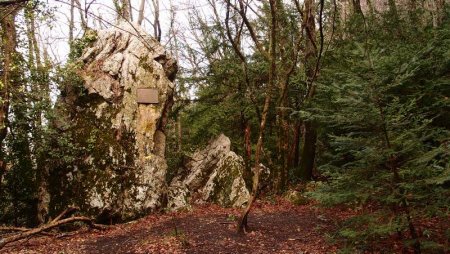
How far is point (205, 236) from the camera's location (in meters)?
7.17

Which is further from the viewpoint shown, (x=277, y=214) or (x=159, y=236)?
(x=277, y=214)

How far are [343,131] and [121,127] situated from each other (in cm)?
608

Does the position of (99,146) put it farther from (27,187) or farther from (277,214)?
(277,214)

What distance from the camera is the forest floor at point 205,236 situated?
21.2 feet

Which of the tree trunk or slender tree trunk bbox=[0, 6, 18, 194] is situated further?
the tree trunk

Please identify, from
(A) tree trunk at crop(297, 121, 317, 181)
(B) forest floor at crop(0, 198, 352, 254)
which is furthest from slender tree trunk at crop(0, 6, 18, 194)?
(A) tree trunk at crop(297, 121, 317, 181)

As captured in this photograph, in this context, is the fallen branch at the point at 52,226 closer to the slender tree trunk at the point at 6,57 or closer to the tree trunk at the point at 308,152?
the slender tree trunk at the point at 6,57

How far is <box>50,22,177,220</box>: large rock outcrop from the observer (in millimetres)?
9438

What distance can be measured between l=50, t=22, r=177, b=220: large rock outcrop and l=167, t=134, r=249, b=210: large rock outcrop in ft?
3.14

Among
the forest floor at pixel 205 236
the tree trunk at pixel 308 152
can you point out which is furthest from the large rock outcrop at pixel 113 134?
the tree trunk at pixel 308 152

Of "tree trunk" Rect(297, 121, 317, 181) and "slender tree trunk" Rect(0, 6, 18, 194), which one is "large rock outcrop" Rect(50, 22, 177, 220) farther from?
"tree trunk" Rect(297, 121, 317, 181)

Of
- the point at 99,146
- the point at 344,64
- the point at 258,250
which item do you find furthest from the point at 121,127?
the point at 344,64

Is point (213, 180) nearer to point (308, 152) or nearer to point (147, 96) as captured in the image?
point (308, 152)

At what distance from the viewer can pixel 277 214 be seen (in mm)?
8727
